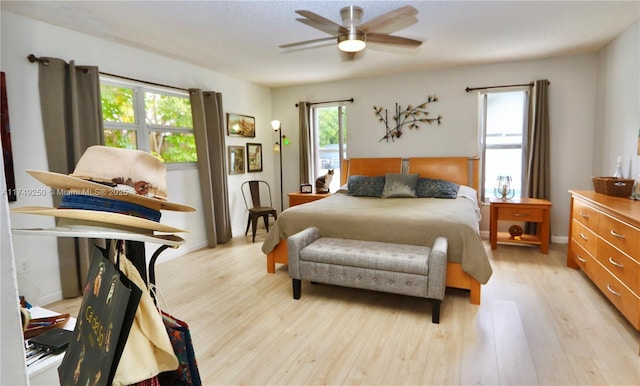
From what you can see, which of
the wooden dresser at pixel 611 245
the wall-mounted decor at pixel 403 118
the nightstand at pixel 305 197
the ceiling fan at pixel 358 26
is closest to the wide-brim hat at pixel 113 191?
the ceiling fan at pixel 358 26

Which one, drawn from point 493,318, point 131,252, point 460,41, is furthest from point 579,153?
point 131,252

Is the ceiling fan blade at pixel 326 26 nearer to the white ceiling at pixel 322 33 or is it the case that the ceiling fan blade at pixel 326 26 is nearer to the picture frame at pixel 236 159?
the white ceiling at pixel 322 33

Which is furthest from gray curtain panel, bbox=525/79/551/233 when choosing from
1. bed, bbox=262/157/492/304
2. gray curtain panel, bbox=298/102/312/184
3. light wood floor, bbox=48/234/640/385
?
gray curtain panel, bbox=298/102/312/184

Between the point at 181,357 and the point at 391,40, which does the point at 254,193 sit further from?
the point at 181,357

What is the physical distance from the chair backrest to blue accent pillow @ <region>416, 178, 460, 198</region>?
2449mm

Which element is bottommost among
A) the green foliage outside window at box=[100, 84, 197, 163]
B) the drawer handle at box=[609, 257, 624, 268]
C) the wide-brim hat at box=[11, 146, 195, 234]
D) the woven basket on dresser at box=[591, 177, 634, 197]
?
the drawer handle at box=[609, 257, 624, 268]

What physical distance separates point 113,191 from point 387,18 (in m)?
2.26

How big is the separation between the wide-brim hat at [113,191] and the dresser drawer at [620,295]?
107 inches

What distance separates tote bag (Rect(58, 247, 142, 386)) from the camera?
0.67m

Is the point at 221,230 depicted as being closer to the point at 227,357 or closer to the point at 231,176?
the point at 231,176

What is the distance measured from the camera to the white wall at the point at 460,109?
14.0 feet

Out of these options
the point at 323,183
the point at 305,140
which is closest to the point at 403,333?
the point at 323,183

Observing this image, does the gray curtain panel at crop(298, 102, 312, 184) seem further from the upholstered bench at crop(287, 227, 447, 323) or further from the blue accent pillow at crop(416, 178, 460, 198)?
the upholstered bench at crop(287, 227, 447, 323)

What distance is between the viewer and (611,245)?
2.52 m
